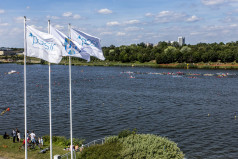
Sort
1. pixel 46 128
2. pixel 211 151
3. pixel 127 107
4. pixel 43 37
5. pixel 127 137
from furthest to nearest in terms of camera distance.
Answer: pixel 127 107
pixel 46 128
pixel 211 151
pixel 127 137
pixel 43 37

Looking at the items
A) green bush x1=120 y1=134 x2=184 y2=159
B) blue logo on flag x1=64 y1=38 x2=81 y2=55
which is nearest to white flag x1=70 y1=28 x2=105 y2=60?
blue logo on flag x1=64 y1=38 x2=81 y2=55

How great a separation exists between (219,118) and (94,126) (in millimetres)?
21942

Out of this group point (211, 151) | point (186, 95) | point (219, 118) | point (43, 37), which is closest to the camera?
point (43, 37)

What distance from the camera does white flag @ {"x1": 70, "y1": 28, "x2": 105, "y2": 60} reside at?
21.6m

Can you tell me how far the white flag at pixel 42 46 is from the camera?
19.5 m

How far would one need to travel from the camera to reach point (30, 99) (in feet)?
216

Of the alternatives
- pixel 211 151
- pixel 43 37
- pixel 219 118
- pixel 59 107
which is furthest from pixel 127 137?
pixel 59 107

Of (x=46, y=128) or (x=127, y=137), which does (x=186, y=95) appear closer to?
(x=46, y=128)

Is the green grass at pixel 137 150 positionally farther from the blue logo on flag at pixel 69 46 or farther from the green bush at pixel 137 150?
the blue logo on flag at pixel 69 46

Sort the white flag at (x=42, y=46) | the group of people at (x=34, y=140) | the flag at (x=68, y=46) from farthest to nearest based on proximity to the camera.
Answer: the group of people at (x=34, y=140) → the flag at (x=68, y=46) → the white flag at (x=42, y=46)

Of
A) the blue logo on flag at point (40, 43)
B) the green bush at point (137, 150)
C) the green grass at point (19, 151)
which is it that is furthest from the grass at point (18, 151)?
the blue logo on flag at point (40, 43)

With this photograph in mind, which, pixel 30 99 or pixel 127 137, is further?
pixel 30 99

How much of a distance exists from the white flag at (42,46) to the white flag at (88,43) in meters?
2.23

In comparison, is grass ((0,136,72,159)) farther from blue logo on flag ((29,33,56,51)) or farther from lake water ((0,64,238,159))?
blue logo on flag ((29,33,56,51))
